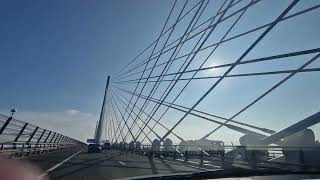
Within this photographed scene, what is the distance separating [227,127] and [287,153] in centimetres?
450

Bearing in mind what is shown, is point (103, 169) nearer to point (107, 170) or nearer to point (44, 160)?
point (107, 170)

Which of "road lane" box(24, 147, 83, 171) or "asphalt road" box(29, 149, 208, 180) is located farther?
"road lane" box(24, 147, 83, 171)

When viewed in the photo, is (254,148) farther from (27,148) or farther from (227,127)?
(27,148)

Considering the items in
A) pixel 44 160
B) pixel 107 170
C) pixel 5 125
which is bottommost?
pixel 107 170

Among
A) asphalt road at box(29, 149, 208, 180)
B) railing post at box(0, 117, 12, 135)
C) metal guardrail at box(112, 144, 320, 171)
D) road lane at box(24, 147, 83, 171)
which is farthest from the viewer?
railing post at box(0, 117, 12, 135)

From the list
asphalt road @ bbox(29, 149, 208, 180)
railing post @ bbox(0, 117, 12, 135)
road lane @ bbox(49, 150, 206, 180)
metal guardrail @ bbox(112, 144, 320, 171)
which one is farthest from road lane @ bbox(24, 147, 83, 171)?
metal guardrail @ bbox(112, 144, 320, 171)

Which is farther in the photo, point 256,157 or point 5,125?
point 5,125

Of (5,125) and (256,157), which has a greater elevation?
(5,125)

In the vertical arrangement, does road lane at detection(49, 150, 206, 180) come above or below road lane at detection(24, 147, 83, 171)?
below

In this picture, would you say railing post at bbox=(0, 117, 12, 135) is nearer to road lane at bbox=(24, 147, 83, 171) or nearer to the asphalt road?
road lane at bbox=(24, 147, 83, 171)

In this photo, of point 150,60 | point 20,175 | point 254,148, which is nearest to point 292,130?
point 254,148

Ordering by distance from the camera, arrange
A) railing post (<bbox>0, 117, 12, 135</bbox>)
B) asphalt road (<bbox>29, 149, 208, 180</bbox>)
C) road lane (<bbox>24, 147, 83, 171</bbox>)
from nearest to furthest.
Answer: asphalt road (<bbox>29, 149, 208, 180</bbox>)
road lane (<bbox>24, 147, 83, 171</bbox>)
railing post (<bbox>0, 117, 12, 135</bbox>)

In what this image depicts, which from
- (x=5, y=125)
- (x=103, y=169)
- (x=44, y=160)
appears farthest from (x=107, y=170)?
(x=44, y=160)

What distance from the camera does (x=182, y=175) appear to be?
5145 millimetres
